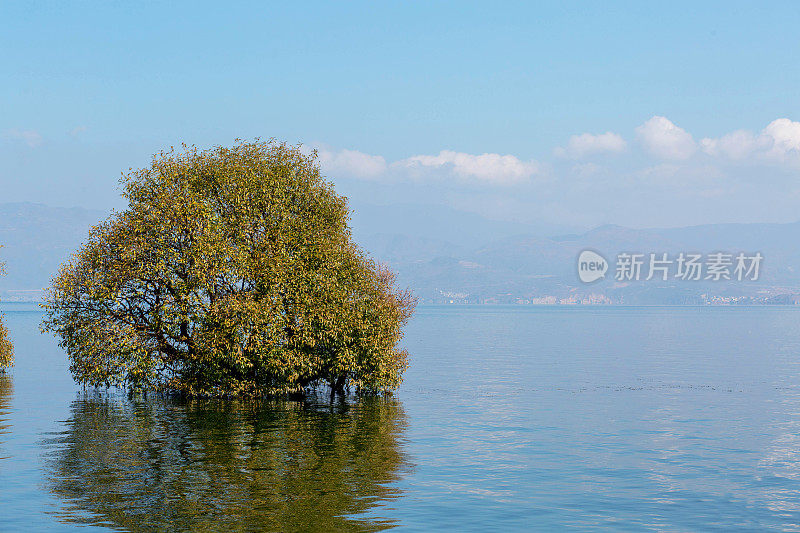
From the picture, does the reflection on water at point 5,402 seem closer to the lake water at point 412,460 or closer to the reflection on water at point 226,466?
the lake water at point 412,460

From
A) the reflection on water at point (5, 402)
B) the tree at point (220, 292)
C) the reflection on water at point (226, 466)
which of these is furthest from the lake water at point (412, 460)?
the tree at point (220, 292)

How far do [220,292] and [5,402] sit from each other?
20.3 m

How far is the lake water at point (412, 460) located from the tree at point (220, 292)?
316 centimetres

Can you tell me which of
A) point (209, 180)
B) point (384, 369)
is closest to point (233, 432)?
point (384, 369)

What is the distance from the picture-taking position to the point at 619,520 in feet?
95.4

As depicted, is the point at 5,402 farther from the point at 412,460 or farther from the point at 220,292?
the point at 412,460

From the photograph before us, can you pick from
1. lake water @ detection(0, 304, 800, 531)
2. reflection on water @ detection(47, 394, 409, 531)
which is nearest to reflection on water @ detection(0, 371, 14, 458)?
lake water @ detection(0, 304, 800, 531)

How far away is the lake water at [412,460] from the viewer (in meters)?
29.0

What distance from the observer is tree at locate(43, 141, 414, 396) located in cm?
5734

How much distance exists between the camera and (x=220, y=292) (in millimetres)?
58469

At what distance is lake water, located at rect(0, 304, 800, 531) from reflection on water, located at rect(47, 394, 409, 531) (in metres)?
0.12

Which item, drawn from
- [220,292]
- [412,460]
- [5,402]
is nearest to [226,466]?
[412,460]

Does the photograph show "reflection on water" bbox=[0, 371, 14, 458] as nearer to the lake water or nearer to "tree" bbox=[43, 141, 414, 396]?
the lake water

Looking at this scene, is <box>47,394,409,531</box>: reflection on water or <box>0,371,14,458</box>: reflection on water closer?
<box>47,394,409,531</box>: reflection on water
